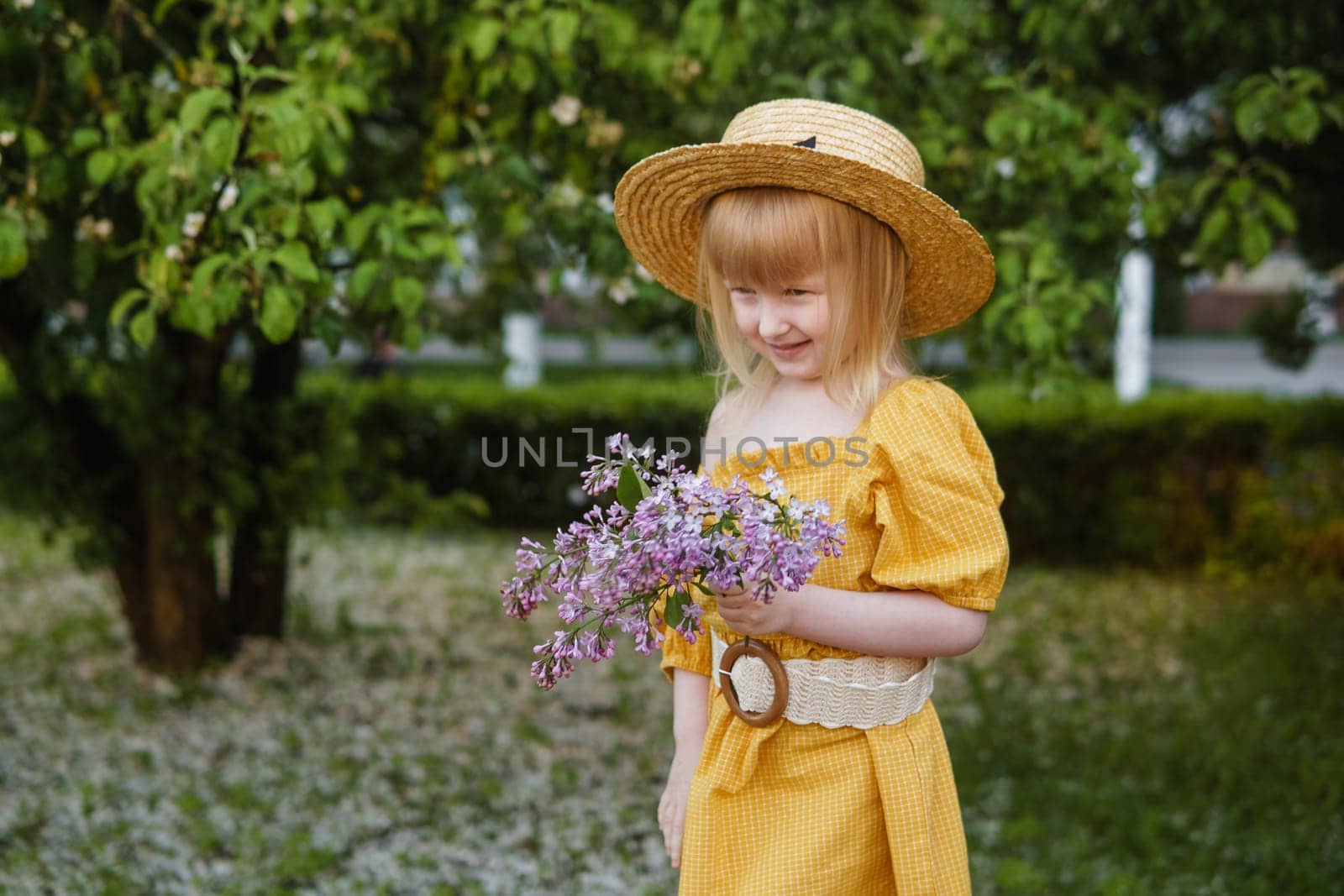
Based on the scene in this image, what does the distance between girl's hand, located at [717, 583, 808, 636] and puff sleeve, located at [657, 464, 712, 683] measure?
0.26 m

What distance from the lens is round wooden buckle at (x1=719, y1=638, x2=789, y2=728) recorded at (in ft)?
5.29

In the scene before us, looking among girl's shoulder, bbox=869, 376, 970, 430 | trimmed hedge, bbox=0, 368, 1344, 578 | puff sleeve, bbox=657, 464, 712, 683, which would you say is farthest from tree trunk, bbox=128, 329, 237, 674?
girl's shoulder, bbox=869, 376, 970, 430

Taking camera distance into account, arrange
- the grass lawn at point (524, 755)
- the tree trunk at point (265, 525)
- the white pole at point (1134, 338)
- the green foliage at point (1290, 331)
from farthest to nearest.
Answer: the white pole at point (1134, 338)
the green foliage at point (1290, 331)
the tree trunk at point (265, 525)
the grass lawn at point (524, 755)

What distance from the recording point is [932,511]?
61.4 inches

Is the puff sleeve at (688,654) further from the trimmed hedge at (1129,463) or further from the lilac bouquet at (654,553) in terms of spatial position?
the trimmed hedge at (1129,463)

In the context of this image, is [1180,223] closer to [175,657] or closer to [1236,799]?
[1236,799]

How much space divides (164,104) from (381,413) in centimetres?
534

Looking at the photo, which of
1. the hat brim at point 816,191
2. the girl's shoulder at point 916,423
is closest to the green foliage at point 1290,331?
the hat brim at point 816,191

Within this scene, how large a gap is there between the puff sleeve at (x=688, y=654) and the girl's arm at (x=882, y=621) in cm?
25

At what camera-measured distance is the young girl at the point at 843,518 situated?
156 centimetres

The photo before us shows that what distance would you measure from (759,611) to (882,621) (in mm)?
198

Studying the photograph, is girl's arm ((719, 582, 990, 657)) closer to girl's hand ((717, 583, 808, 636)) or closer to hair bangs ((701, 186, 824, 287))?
girl's hand ((717, 583, 808, 636))

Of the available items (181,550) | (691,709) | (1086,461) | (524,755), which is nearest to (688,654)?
(691,709)

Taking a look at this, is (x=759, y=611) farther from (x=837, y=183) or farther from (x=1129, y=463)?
(x=1129, y=463)
